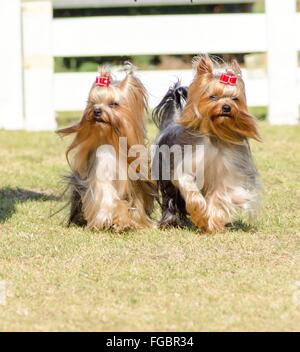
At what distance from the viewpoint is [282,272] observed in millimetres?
Answer: 5664

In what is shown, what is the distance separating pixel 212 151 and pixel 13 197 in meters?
2.41

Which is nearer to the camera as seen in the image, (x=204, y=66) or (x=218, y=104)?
(x=218, y=104)

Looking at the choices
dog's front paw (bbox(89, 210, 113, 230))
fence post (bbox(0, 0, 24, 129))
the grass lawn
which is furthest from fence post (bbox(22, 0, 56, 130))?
dog's front paw (bbox(89, 210, 113, 230))

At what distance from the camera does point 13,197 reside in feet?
27.7

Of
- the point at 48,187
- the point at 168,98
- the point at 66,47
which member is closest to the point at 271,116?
the point at 66,47

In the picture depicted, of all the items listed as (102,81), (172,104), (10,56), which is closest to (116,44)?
(10,56)

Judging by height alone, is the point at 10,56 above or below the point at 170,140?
above

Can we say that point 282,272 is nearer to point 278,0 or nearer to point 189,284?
point 189,284

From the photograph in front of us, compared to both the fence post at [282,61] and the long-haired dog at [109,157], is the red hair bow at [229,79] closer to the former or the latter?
the long-haired dog at [109,157]

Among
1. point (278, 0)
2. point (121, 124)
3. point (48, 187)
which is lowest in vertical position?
point (48, 187)

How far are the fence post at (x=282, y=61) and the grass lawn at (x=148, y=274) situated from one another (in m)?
4.79

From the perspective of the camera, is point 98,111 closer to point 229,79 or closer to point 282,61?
point 229,79

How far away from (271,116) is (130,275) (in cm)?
766

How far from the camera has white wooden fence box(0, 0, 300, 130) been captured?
1269cm
